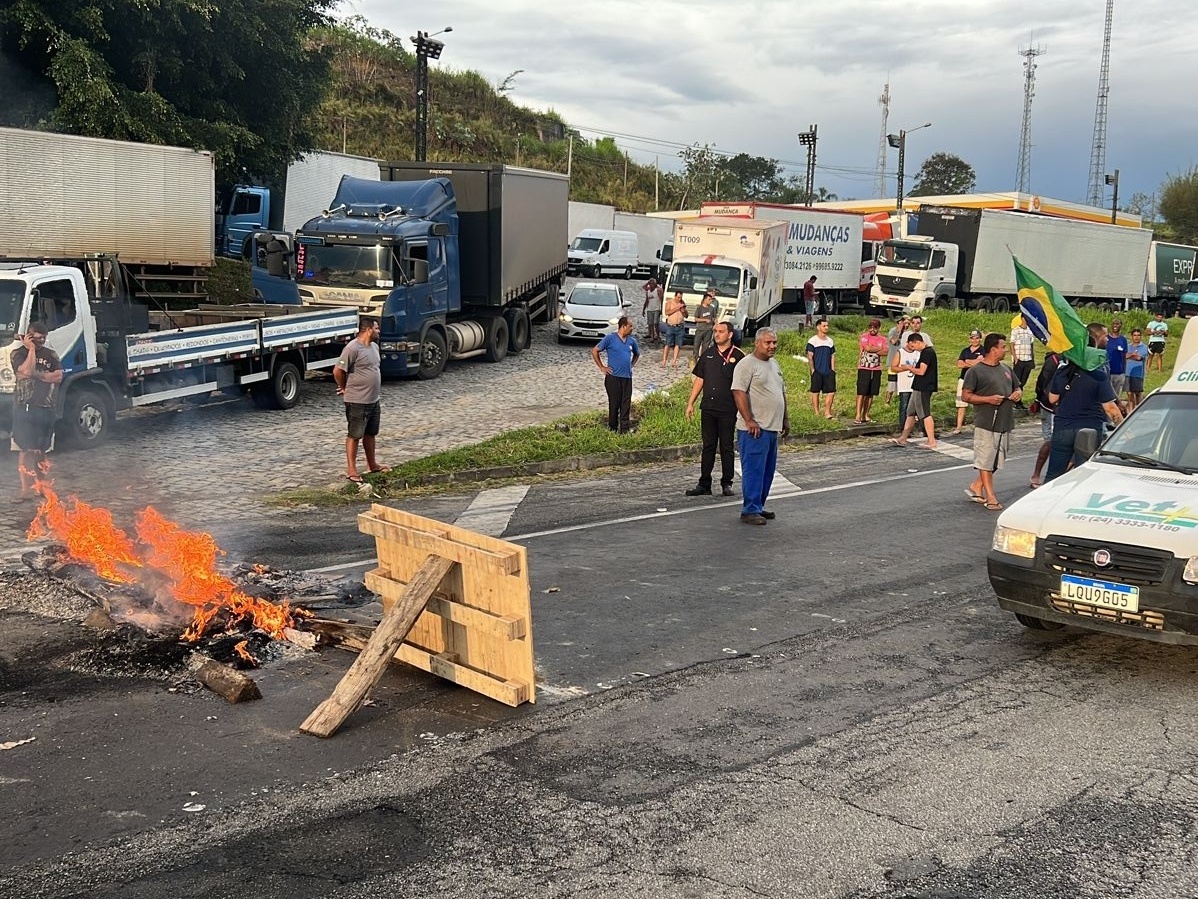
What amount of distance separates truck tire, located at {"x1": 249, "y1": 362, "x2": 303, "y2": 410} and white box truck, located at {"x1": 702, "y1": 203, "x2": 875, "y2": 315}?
1905cm

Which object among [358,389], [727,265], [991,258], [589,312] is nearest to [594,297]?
[589,312]

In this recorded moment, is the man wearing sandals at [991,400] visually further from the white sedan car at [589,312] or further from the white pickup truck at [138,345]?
the white sedan car at [589,312]

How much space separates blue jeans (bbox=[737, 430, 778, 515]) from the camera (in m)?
Result: 11.1

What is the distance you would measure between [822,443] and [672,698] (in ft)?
39.1

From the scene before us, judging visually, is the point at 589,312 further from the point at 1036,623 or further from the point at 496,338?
the point at 1036,623

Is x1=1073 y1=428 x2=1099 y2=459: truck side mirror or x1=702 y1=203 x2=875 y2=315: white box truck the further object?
x1=702 y1=203 x2=875 y2=315: white box truck

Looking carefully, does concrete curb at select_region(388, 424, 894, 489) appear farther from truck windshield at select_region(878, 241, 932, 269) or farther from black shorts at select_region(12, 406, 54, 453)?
truck windshield at select_region(878, 241, 932, 269)

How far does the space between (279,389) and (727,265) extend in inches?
560

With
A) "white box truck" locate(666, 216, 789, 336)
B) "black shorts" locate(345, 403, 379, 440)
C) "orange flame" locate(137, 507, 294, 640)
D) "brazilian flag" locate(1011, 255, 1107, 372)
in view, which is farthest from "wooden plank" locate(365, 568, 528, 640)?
"white box truck" locate(666, 216, 789, 336)

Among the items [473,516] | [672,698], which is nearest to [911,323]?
[473,516]

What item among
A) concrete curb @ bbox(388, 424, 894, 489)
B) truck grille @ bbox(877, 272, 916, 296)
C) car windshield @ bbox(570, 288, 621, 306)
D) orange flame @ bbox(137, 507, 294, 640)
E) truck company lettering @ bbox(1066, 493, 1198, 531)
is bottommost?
concrete curb @ bbox(388, 424, 894, 489)

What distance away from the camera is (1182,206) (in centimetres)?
8838

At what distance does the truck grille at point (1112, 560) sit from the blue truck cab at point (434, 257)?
52.8 ft

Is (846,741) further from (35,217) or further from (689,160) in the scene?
(689,160)
